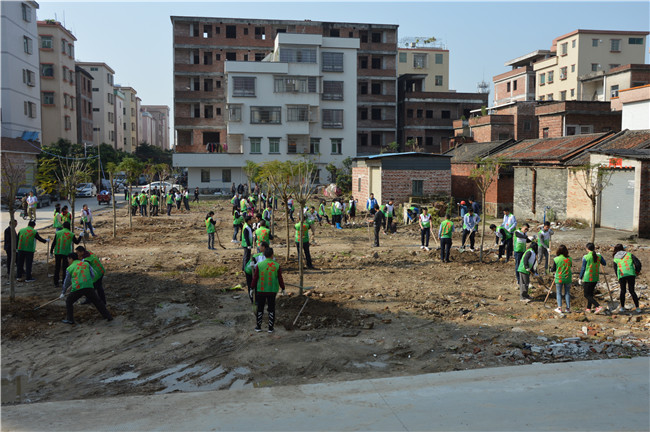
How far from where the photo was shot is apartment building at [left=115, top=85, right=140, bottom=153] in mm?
95875

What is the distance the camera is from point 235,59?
59.1 metres

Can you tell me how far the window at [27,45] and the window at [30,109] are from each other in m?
4.59

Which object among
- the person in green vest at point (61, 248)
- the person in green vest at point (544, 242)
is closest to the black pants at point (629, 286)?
the person in green vest at point (544, 242)

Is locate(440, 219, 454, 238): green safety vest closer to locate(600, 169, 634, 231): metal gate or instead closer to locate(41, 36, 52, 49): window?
locate(600, 169, 634, 231): metal gate

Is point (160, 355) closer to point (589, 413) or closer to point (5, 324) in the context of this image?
point (5, 324)

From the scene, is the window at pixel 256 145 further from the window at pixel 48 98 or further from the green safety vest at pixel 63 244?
the green safety vest at pixel 63 244

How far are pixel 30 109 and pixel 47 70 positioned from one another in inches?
397

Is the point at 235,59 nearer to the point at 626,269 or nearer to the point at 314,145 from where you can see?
the point at 314,145

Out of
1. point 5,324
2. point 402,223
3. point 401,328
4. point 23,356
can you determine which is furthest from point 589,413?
point 402,223

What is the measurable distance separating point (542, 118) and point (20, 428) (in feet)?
133

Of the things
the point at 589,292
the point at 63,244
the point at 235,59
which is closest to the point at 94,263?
the point at 63,244

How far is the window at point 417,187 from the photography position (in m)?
31.7

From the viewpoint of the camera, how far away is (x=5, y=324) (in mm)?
10703

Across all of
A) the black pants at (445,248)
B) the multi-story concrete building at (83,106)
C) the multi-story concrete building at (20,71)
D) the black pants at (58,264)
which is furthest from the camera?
the multi-story concrete building at (83,106)
